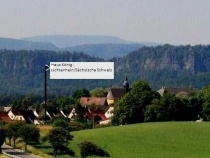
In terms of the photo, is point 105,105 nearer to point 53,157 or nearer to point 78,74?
point 53,157

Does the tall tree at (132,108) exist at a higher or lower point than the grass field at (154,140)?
higher

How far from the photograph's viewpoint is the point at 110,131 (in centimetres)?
5416

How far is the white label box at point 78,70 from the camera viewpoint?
31406 millimetres

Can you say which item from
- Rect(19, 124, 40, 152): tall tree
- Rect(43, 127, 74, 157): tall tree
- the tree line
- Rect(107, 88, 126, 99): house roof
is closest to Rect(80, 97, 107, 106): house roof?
Rect(107, 88, 126, 99): house roof

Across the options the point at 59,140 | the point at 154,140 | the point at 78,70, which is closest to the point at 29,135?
the point at 59,140

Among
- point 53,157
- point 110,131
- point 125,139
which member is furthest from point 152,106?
point 53,157

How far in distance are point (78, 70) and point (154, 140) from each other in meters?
18.3

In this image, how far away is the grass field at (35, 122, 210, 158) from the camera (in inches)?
1699

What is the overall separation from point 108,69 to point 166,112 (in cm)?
3526

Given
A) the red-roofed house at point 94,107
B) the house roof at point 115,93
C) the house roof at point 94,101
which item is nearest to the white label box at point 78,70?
the red-roofed house at point 94,107

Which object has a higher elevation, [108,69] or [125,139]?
[108,69]

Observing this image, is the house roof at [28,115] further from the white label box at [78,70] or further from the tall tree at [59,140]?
the white label box at [78,70]

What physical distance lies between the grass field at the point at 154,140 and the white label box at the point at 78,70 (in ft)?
31.4

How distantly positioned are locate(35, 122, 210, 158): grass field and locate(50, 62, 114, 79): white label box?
31.4 ft
